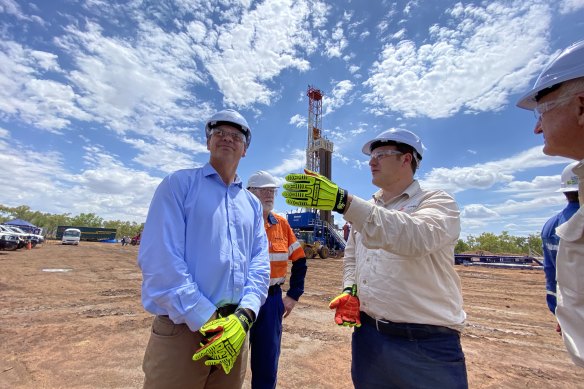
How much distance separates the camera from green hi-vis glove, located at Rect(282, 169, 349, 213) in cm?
154

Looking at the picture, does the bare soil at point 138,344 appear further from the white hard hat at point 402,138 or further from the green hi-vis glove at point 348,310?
the white hard hat at point 402,138

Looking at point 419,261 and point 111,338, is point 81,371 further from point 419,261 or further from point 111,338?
point 419,261

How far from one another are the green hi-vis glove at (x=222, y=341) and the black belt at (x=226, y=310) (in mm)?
138

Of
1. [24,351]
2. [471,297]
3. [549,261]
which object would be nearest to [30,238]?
[24,351]

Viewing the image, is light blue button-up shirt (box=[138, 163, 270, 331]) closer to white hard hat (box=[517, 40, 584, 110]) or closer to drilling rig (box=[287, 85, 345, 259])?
white hard hat (box=[517, 40, 584, 110])

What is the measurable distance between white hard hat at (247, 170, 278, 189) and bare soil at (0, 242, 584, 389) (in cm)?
223

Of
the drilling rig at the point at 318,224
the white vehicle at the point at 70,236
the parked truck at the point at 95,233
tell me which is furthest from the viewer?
the parked truck at the point at 95,233

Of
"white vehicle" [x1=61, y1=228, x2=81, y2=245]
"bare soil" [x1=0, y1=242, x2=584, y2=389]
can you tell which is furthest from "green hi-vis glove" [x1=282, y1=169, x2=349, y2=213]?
"white vehicle" [x1=61, y1=228, x2=81, y2=245]

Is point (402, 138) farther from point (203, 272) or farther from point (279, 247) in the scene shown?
point (279, 247)

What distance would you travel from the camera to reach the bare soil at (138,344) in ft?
11.7

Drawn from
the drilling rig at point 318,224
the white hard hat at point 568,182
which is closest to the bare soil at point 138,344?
the white hard hat at point 568,182

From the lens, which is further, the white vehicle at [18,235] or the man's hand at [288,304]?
the white vehicle at [18,235]

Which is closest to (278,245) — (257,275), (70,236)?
(257,275)

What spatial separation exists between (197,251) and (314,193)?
805 mm
